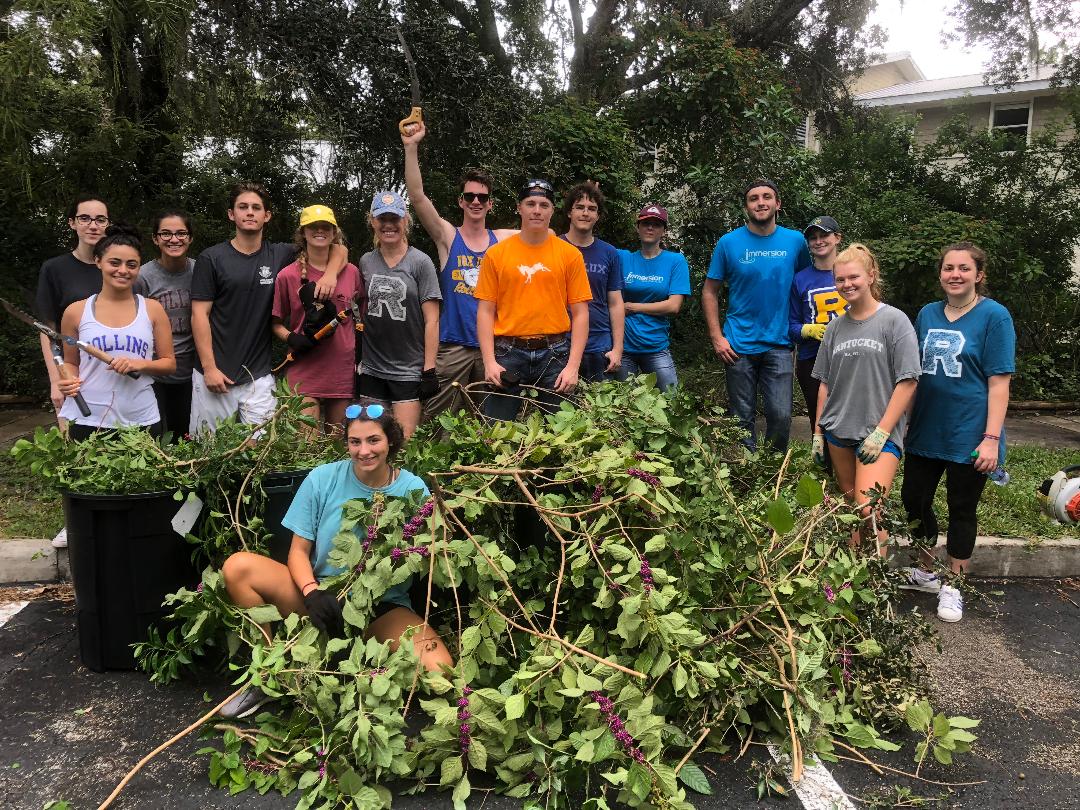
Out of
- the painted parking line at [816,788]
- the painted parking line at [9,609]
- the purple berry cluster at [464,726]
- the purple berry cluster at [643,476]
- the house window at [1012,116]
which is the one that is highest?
the house window at [1012,116]

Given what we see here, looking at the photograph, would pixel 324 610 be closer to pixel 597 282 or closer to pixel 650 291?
pixel 597 282

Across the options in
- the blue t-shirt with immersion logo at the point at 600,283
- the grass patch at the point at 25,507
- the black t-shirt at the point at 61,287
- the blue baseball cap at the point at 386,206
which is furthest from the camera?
the blue t-shirt with immersion logo at the point at 600,283

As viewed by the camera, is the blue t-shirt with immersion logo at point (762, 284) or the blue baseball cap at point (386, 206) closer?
the blue baseball cap at point (386, 206)

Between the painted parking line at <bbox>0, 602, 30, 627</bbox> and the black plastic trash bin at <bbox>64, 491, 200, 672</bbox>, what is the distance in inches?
34.1

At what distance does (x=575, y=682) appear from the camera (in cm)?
279

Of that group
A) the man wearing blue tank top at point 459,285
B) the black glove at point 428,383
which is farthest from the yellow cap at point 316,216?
the black glove at point 428,383

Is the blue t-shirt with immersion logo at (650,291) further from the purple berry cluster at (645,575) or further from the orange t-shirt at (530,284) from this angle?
the purple berry cluster at (645,575)

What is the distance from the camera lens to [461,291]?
528 cm

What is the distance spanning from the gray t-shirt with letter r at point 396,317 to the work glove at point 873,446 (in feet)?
8.26

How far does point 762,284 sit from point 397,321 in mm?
2407

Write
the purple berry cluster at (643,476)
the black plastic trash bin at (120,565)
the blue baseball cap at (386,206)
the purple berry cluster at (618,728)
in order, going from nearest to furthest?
1. the purple berry cluster at (618,728)
2. the purple berry cluster at (643,476)
3. the black plastic trash bin at (120,565)
4. the blue baseball cap at (386,206)

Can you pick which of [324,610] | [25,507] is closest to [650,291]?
[324,610]

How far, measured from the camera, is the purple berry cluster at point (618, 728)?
259cm

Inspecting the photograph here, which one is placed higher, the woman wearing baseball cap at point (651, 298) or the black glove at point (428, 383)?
the woman wearing baseball cap at point (651, 298)
